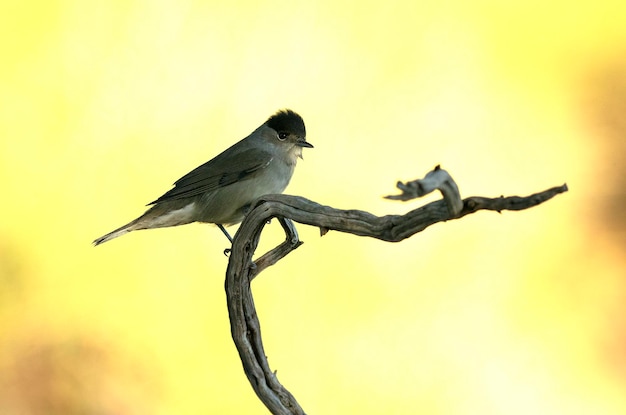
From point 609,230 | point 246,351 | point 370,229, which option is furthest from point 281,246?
point 609,230

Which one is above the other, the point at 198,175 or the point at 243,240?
the point at 198,175

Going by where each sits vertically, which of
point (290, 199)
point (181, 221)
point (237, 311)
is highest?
point (181, 221)

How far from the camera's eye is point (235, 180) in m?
3.42

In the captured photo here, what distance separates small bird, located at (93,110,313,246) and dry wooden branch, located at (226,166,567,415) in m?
0.92

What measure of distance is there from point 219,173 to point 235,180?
0.25 feet

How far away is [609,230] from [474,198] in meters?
3.06

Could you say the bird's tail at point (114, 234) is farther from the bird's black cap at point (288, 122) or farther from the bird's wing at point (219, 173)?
the bird's black cap at point (288, 122)

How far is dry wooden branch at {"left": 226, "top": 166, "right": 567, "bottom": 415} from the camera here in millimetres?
1739

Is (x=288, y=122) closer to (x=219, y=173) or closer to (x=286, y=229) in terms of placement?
(x=219, y=173)

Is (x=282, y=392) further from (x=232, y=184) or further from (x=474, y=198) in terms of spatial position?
(x=232, y=184)

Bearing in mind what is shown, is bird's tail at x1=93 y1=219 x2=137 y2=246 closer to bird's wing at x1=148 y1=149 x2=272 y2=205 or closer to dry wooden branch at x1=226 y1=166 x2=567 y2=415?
bird's wing at x1=148 y1=149 x2=272 y2=205

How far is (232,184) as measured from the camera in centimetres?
341

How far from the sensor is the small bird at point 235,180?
3271 millimetres

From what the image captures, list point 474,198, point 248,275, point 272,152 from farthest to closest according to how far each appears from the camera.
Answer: point 272,152 < point 248,275 < point 474,198
